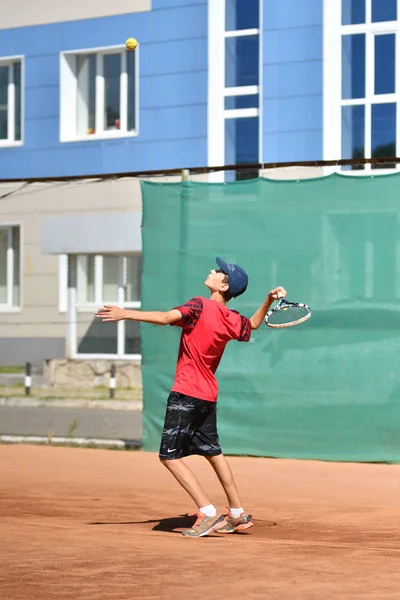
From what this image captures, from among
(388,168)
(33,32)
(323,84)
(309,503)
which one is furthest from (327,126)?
(309,503)

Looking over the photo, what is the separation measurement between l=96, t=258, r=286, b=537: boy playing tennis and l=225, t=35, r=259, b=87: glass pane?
569 inches

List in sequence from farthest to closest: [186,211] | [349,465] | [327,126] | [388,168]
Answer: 1. [327,126]
2. [388,168]
3. [186,211]
4. [349,465]

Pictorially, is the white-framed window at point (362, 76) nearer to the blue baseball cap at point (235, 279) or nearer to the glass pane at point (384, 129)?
the glass pane at point (384, 129)

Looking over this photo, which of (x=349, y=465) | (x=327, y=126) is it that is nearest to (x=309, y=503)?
(x=349, y=465)

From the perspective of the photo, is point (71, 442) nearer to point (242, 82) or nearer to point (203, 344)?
point (203, 344)

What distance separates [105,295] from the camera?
70.1 ft

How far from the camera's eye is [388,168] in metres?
18.0

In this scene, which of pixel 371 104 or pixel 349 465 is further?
pixel 371 104

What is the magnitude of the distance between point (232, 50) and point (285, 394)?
39.8 feet

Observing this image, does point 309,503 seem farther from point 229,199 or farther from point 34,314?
point 34,314

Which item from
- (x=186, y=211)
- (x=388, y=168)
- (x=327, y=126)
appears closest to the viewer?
(x=186, y=211)

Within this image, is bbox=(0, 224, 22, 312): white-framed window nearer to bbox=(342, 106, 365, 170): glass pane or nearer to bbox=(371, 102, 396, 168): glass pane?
bbox=(342, 106, 365, 170): glass pane

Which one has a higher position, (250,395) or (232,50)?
(232,50)

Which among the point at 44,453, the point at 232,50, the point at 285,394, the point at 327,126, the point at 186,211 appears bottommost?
the point at 44,453
